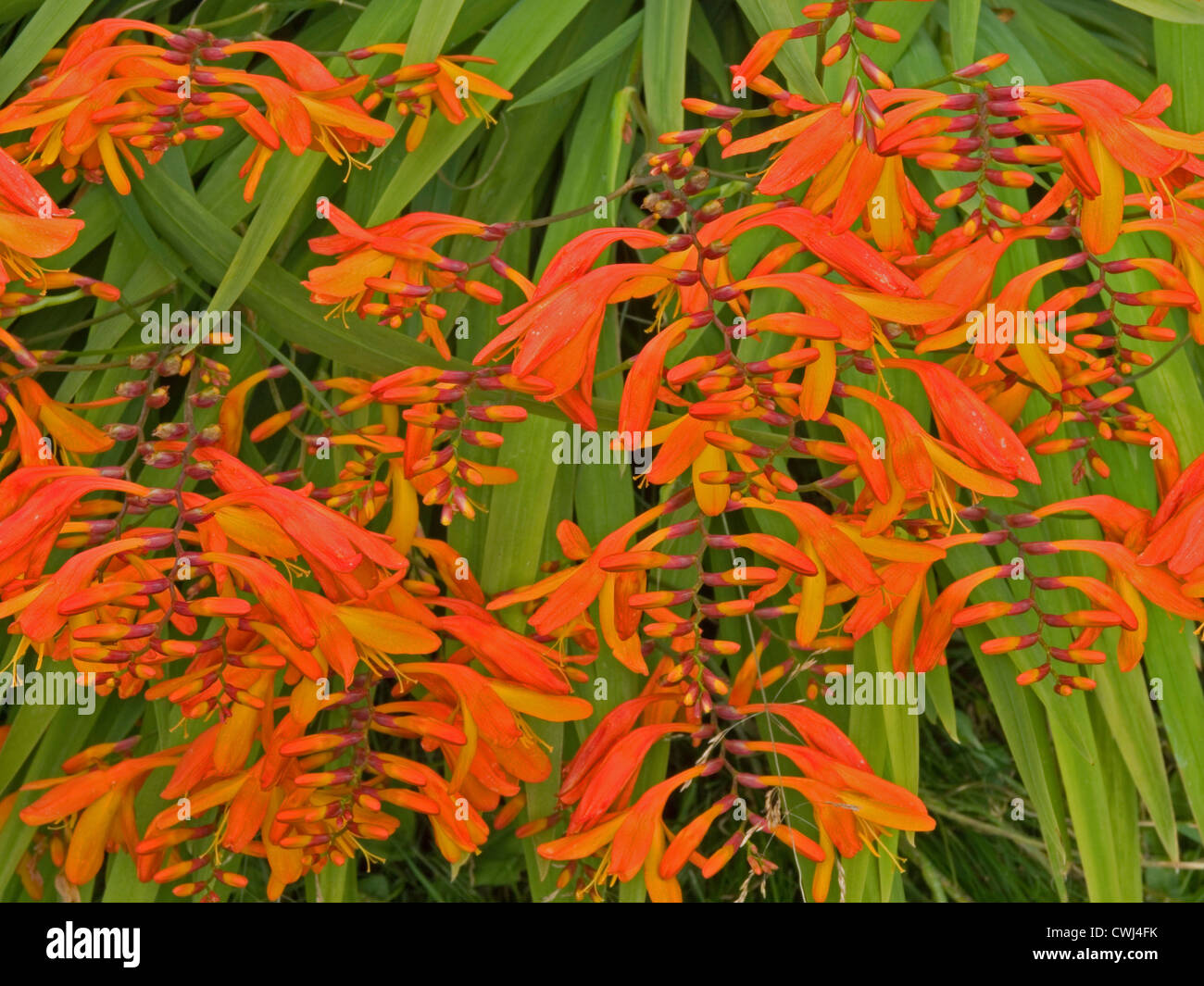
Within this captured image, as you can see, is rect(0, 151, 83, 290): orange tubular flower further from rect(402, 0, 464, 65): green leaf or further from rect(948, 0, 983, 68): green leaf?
rect(948, 0, 983, 68): green leaf

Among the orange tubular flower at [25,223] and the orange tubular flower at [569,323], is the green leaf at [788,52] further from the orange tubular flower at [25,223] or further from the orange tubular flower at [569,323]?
the orange tubular flower at [25,223]

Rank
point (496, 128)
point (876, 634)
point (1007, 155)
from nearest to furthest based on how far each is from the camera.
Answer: point (1007, 155) < point (876, 634) < point (496, 128)

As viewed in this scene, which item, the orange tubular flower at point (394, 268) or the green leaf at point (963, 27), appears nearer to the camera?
the orange tubular flower at point (394, 268)

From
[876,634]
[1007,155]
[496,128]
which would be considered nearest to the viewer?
[1007,155]

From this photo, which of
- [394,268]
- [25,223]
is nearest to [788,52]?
[394,268]

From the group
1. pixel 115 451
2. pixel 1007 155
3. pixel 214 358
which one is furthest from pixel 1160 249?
pixel 115 451

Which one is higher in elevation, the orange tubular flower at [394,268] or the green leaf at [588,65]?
the green leaf at [588,65]

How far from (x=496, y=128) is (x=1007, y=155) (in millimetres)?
472

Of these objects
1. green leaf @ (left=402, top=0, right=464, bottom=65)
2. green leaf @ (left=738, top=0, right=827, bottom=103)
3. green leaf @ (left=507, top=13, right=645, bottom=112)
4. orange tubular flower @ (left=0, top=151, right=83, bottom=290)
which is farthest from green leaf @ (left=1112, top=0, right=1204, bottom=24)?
orange tubular flower @ (left=0, top=151, right=83, bottom=290)

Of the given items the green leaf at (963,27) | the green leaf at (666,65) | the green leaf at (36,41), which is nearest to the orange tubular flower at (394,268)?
the green leaf at (666,65)

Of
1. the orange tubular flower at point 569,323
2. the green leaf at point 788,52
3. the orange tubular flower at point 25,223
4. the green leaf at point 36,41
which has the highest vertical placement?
the green leaf at point 36,41

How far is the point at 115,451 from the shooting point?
102cm
